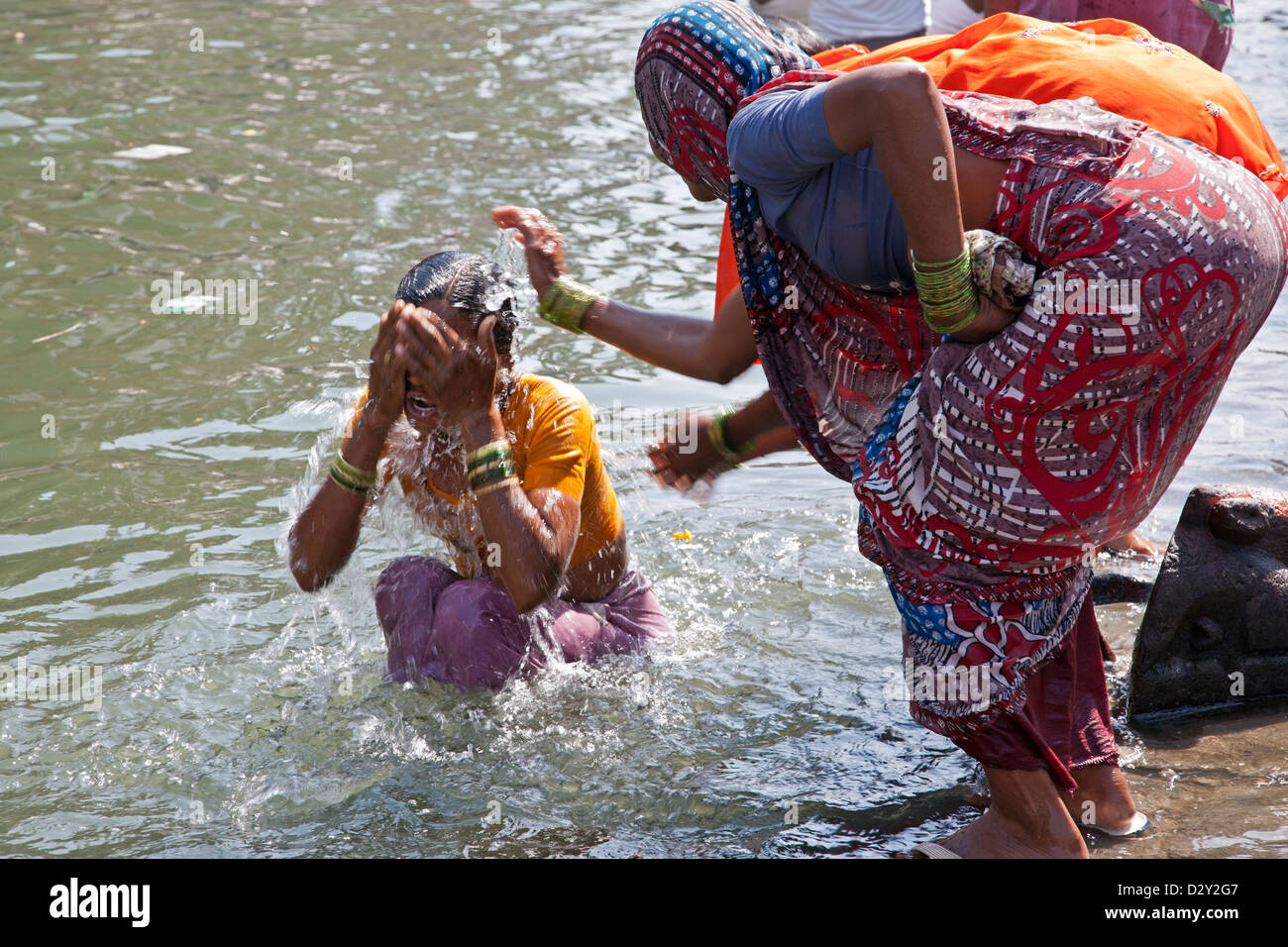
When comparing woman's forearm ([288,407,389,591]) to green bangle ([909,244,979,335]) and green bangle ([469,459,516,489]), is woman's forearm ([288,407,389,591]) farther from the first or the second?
green bangle ([909,244,979,335])

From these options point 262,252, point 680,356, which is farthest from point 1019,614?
point 262,252

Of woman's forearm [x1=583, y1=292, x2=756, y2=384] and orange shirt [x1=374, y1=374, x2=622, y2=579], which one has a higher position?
woman's forearm [x1=583, y1=292, x2=756, y2=384]

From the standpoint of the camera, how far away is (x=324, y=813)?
10.3 ft

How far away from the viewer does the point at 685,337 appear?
3.25m

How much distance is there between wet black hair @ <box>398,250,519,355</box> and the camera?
124 inches

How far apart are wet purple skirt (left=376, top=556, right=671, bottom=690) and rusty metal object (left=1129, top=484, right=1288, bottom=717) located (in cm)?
140

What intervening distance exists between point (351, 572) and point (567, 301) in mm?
1237

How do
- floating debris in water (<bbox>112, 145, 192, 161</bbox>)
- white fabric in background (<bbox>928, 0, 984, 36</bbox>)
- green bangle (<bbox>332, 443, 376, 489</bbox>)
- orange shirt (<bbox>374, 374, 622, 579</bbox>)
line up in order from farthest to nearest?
floating debris in water (<bbox>112, 145, 192, 161</bbox>), white fabric in background (<bbox>928, 0, 984, 36</bbox>), orange shirt (<bbox>374, 374, 622, 579</bbox>), green bangle (<bbox>332, 443, 376, 489</bbox>)

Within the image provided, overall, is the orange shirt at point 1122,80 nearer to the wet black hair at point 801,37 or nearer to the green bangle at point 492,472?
the wet black hair at point 801,37

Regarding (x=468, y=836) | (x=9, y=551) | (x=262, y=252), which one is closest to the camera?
(x=468, y=836)

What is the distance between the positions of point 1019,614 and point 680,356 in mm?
1056

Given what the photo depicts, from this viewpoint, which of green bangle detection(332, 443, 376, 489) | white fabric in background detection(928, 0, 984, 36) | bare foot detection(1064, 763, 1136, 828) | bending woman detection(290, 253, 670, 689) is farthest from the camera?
white fabric in background detection(928, 0, 984, 36)

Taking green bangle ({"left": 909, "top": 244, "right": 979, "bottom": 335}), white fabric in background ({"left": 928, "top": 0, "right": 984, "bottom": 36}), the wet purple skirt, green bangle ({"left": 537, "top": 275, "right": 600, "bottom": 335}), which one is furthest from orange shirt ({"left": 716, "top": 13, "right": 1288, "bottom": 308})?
white fabric in background ({"left": 928, "top": 0, "right": 984, "bottom": 36})
